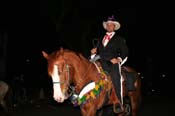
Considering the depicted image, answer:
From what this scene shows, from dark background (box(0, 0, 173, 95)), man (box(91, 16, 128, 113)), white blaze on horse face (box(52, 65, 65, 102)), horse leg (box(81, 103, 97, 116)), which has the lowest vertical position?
horse leg (box(81, 103, 97, 116))

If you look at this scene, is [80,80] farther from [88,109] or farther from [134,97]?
[134,97]

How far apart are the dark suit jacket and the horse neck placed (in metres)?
1.04

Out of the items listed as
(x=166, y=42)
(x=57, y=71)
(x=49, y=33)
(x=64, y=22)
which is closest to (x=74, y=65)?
(x=57, y=71)

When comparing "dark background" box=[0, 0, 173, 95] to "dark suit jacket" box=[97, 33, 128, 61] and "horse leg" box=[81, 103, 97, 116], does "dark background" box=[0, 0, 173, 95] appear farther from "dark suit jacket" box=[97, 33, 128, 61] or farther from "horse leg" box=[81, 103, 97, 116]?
"horse leg" box=[81, 103, 97, 116]

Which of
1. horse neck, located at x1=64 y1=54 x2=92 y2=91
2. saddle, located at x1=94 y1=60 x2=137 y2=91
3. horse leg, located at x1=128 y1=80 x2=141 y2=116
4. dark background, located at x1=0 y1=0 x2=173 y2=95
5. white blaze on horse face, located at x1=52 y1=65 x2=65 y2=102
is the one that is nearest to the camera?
white blaze on horse face, located at x1=52 y1=65 x2=65 y2=102

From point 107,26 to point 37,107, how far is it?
30.6 feet

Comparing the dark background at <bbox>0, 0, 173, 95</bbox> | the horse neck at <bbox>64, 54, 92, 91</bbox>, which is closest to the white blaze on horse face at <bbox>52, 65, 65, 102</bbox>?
the horse neck at <bbox>64, 54, 92, 91</bbox>

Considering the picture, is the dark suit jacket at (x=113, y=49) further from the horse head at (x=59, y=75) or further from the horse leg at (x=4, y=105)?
the horse leg at (x=4, y=105)

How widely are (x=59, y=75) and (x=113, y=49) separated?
7.02ft

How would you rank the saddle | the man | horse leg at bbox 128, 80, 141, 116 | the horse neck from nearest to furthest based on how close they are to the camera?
1. the horse neck
2. the man
3. the saddle
4. horse leg at bbox 128, 80, 141, 116

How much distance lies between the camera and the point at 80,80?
25.2 ft

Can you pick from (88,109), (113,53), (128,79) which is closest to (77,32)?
(128,79)

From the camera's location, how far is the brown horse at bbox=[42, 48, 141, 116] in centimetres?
699

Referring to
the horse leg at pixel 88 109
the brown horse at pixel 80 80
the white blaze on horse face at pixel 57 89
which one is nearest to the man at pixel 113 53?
the brown horse at pixel 80 80
